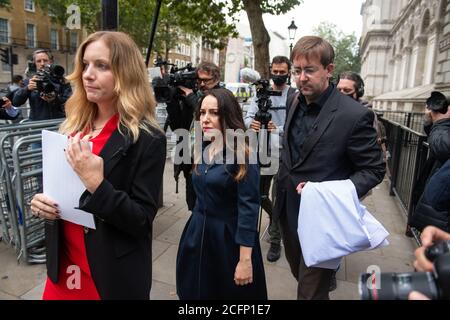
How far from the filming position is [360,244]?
2.06 meters

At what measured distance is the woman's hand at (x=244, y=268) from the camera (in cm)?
213

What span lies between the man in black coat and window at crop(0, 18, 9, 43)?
1670 inches

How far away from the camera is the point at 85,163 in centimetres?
140

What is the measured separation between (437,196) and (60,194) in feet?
7.10

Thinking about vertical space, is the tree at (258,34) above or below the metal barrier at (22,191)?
above

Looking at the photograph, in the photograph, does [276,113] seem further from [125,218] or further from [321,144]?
[125,218]

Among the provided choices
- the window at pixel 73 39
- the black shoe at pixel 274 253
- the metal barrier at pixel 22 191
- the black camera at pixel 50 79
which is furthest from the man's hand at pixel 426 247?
the window at pixel 73 39

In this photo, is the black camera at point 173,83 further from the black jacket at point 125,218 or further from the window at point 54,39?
the window at point 54,39

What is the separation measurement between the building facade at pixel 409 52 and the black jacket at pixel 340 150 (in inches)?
459

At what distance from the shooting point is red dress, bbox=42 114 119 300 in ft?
5.47

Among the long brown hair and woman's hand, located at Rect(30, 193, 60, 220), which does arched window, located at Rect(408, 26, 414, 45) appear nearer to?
the long brown hair

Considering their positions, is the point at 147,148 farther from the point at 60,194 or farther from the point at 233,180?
the point at 233,180
